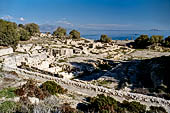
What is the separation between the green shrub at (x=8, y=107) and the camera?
6578 millimetres

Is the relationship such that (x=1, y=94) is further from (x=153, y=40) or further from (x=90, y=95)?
(x=153, y=40)

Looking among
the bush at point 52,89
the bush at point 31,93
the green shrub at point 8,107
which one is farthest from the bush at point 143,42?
the green shrub at point 8,107

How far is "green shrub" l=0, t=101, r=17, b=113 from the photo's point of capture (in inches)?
259

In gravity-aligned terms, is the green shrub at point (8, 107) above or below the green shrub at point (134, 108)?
above

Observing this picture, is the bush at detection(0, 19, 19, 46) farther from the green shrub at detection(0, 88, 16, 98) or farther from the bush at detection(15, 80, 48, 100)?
the bush at detection(15, 80, 48, 100)

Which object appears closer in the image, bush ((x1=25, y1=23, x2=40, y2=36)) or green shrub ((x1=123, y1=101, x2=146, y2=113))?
green shrub ((x1=123, y1=101, x2=146, y2=113))

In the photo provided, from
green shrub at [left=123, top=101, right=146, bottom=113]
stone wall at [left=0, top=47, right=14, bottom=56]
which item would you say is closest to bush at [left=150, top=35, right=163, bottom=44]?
stone wall at [left=0, top=47, right=14, bottom=56]

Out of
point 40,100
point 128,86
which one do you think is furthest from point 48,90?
point 128,86

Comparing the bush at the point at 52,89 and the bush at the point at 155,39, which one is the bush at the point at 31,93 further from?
the bush at the point at 155,39

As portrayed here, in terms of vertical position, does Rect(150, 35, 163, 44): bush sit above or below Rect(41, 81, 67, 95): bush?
above

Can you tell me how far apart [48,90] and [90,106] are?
3651 mm

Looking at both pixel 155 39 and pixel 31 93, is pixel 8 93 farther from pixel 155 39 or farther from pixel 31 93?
pixel 155 39

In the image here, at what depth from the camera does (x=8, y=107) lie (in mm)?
7039

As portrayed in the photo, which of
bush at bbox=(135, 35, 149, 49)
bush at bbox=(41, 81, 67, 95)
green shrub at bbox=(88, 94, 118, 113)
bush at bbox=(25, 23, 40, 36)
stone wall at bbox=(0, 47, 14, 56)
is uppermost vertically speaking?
bush at bbox=(25, 23, 40, 36)
